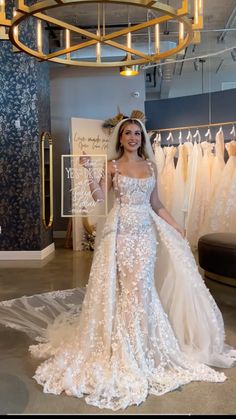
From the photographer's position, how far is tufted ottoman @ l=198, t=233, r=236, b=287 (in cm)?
417

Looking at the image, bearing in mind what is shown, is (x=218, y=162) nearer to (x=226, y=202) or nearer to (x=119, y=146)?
(x=226, y=202)

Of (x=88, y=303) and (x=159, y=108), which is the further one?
(x=159, y=108)

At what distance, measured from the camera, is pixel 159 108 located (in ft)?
26.2

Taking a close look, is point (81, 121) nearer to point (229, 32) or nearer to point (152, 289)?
point (229, 32)

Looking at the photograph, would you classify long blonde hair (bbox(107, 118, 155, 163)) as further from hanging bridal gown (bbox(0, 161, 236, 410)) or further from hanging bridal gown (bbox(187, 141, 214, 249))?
hanging bridal gown (bbox(187, 141, 214, 249))

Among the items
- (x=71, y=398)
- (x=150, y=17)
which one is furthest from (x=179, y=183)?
(x=71, y=398)

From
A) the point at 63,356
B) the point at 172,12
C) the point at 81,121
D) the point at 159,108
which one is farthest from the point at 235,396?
the point at 159,108

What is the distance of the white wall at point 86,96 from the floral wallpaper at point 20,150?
69.3 inches

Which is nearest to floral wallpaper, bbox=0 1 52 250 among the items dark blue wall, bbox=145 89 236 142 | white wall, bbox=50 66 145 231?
white wall, bbox=50 66 145 231

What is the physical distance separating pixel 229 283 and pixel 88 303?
7.06ft

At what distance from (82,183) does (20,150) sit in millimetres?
4008

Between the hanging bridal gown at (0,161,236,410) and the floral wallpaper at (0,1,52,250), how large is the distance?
12.2 feet

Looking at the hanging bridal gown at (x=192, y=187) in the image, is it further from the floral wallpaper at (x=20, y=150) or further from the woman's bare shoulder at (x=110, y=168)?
the woman's bare shoulder at (x=110, y=168)

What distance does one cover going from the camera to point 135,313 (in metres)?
2.64
